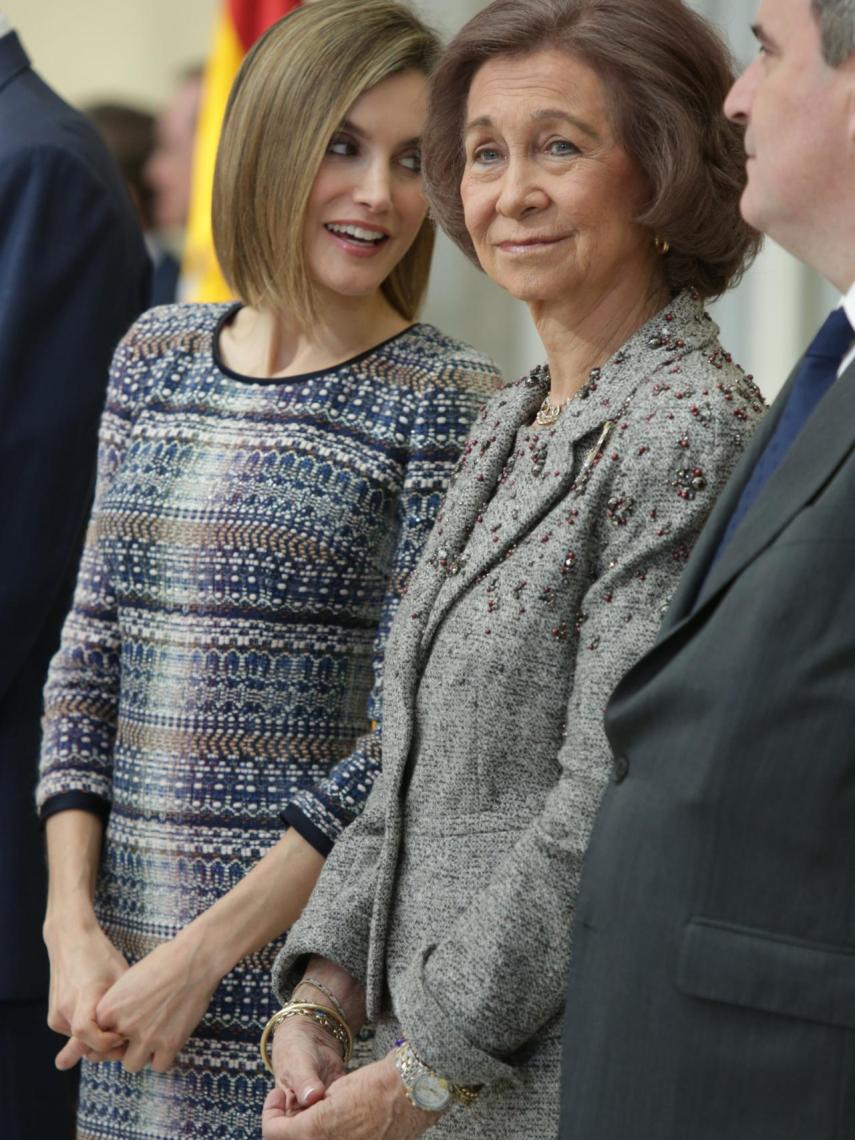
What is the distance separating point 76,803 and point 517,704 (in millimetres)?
693

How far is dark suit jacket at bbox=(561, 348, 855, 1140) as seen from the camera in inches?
45.8

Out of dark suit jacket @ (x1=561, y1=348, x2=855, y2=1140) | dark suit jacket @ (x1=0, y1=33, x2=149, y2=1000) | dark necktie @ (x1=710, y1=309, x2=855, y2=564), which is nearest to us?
dark suit jacket @ (x1=561, y1=348, x2=855, y2=1140)

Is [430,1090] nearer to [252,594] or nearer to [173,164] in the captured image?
[252,594]

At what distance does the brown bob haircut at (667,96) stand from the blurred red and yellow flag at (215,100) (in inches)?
113

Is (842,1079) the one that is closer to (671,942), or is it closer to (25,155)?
(671,942)

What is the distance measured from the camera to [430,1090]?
1.43m

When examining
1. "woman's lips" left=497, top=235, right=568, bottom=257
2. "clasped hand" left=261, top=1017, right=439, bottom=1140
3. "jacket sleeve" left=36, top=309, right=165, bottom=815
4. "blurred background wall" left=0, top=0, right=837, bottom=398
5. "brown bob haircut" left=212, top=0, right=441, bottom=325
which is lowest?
"clasped hand" left=261, top=1017, right=439, bottom=1140

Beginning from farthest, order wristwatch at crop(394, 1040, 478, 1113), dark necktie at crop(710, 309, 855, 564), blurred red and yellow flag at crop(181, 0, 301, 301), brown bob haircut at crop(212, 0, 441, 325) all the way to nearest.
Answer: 1. blurred red and yellow flag at crop(181, 0, 301, 301)
2. brown bob haircut at crop(212, 0, 441, 325)
3. wristwatch at crop(394, 1040, 478, 1113)
4. dark necktie at crop(710, 309, 855, 564)

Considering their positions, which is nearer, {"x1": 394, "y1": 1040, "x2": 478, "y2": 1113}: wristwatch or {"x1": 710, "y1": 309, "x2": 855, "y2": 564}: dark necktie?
{"x1": 710, "y1": 309, "x2": 855, "y2": 564}: dark necktie

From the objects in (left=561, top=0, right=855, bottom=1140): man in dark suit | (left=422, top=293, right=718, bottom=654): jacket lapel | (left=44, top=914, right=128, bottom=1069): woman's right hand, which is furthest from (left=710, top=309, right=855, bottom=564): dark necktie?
(left=44, top=914, right=128, bottom=1069): woman's right hand

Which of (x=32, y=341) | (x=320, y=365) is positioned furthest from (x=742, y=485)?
(x=32, y=341)

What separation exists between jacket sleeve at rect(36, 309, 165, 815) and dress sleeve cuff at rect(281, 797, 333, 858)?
29 cm

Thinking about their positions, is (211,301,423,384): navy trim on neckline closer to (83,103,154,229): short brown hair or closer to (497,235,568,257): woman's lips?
(497,235,568,257): woman's lips

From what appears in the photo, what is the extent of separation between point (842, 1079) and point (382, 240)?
1.12m
